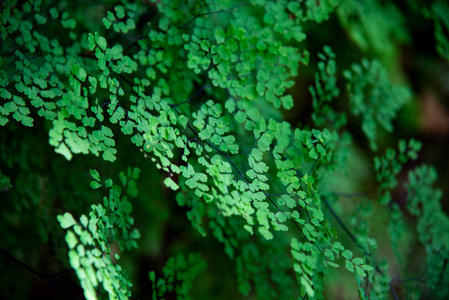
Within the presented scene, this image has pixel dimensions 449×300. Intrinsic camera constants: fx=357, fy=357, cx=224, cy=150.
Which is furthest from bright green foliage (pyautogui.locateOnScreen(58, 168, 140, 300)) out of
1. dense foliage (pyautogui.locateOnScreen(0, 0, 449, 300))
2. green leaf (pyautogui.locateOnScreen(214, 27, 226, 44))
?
green leaf (pyautogui.locateOnScreen(214, 27, 226, 44))

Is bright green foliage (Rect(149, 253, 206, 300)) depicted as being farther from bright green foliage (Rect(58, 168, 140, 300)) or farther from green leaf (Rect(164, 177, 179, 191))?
green leaf (Rect(164, 177, 179, 191))

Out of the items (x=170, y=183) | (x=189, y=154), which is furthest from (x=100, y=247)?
(x=189, y=154)

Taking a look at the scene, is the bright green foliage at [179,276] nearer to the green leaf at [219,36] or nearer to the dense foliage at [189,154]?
the dense foliage at [189,154]

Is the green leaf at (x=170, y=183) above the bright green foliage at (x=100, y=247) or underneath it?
above

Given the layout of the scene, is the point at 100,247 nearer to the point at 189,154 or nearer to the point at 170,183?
the point at 170,183

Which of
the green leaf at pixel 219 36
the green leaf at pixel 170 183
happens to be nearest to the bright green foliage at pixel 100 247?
the green leaf at pixel 170 183

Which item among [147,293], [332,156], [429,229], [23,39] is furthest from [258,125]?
[147,293]

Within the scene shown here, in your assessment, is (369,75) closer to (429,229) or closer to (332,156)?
(332,156)
